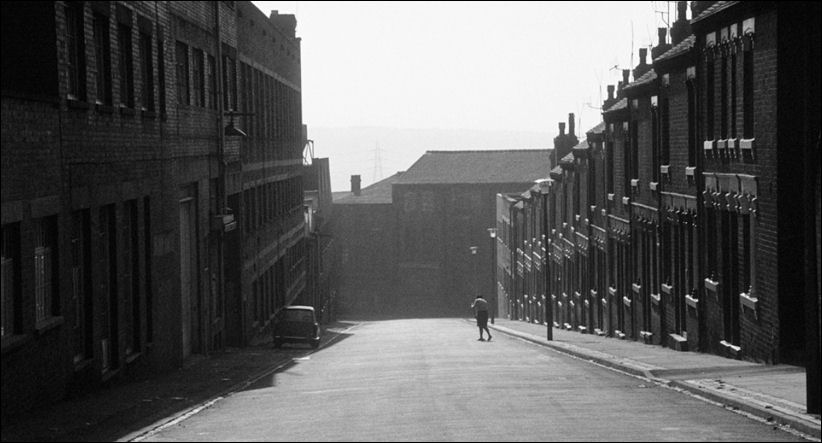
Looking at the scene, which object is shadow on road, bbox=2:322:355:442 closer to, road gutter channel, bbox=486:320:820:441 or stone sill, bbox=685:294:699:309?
road gutter channel, bbox=486:320:820:441

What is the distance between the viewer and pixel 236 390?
21859mm

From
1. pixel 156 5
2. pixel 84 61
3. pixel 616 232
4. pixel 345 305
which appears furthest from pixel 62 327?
pixel 345 305

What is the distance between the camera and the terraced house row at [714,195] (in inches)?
824

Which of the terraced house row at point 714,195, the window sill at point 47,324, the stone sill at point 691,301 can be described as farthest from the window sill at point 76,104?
the stone sill at point 691,301

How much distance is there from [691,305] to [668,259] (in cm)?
296

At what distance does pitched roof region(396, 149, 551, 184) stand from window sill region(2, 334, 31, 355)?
292 feet

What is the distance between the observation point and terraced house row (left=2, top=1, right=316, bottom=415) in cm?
1641

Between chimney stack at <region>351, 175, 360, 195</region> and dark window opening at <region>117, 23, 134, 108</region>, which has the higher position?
dark window opening at <region>117, 23, 134, 108</region>

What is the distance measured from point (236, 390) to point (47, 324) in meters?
5.36

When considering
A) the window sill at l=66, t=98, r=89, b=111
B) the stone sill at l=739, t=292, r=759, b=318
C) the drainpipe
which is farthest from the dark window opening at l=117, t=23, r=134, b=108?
the stone sill at l=739, t=292, r=759, b=318

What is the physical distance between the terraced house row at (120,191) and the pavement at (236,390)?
504mm

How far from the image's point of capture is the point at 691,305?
92.8 ft

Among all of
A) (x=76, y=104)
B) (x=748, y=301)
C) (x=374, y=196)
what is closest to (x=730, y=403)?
(x=748, y=301)

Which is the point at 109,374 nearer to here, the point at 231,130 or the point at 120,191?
the point at 120,191
